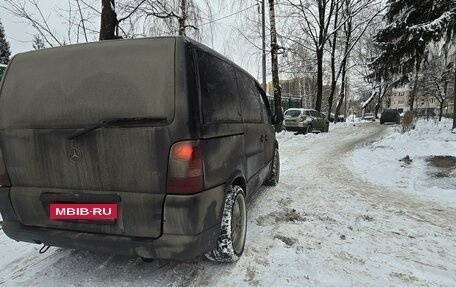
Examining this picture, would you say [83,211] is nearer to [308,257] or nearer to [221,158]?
[221,158]

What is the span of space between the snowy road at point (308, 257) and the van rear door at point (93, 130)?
599 millimetres

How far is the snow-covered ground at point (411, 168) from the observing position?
550cm

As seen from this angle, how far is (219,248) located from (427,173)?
558 cm

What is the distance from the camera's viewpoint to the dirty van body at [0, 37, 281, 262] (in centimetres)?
217

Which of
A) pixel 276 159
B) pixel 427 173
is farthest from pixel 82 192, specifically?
pixel 427 173

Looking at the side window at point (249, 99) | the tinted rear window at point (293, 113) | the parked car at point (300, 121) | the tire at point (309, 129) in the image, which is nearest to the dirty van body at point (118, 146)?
the side window at point (249, 99)

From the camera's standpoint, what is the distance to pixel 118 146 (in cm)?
222

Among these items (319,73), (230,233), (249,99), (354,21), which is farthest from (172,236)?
(354,21)

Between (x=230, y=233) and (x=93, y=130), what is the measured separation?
54.8 inches

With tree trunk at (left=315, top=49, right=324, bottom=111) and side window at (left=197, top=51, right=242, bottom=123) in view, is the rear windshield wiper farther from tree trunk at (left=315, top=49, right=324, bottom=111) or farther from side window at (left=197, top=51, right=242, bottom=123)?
tree trunk at (left=315, top=49, right=324, bottom=111)

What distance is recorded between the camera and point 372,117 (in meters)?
48.0

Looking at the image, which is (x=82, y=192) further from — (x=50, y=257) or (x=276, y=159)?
(x=276, y=159)

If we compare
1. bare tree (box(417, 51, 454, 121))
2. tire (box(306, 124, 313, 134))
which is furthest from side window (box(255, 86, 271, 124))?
bare tree (box(417, 51, 454, 121))

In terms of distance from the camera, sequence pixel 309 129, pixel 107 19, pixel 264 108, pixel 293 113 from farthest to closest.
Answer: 1. pixel 309 129
2. pixel 293 113
3. pixel 107 19
4. pixel 264 108
